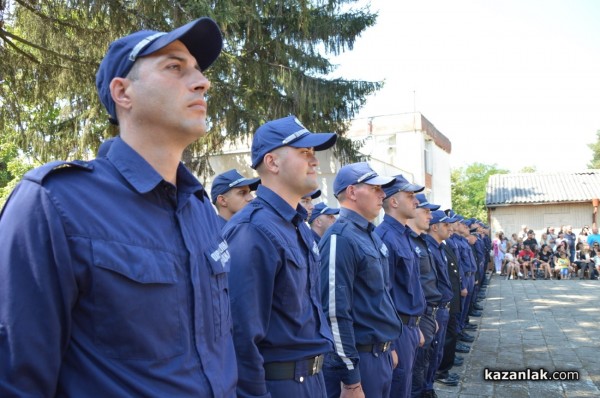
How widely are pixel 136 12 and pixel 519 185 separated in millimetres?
31208

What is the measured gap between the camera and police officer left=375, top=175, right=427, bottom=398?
13.7 feet

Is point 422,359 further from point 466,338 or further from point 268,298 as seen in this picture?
point 466,338

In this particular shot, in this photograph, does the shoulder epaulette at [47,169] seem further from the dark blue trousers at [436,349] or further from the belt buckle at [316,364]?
the dark blue trousers at [436,349]

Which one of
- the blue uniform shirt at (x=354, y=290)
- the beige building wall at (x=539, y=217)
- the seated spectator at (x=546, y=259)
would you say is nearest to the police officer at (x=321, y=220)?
the blue uniform shirt at (x=354, y=290)

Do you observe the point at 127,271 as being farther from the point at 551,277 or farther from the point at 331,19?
the point at 551,277

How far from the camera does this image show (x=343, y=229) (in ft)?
12.2

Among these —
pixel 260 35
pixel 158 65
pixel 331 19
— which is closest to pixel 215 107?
pixel 260 35

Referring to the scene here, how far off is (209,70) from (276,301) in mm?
6752

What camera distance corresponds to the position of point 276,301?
8.16 feet

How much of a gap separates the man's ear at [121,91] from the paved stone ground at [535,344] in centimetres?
571

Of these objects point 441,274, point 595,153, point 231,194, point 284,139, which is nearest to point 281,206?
point 284,139

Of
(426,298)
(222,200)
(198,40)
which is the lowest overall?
(426,298)

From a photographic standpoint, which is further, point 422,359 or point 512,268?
point 512,268

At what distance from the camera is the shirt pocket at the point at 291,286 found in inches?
97.8
